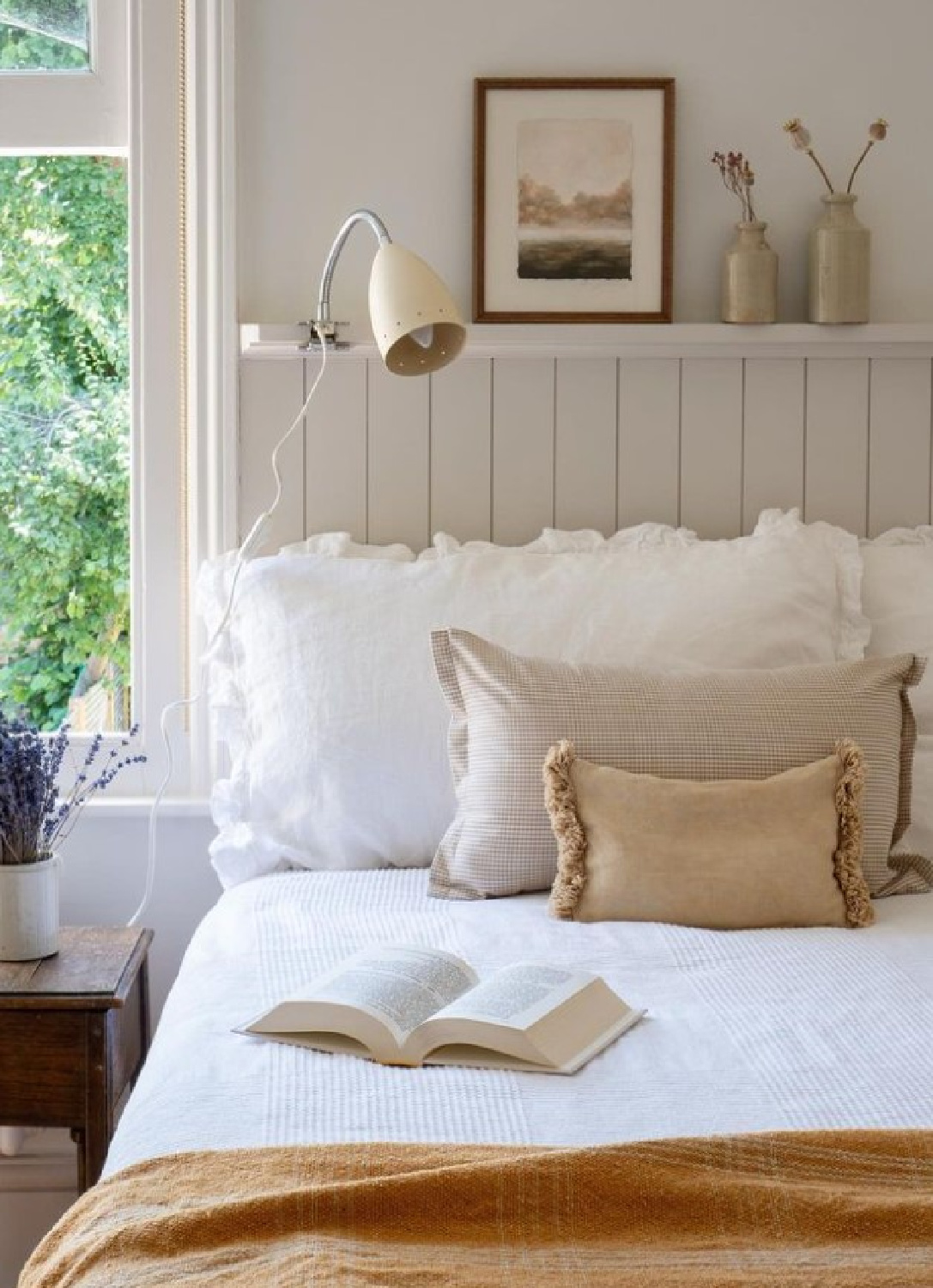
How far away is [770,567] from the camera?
2.25 meters

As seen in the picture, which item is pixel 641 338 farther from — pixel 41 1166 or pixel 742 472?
pixel 41 1166

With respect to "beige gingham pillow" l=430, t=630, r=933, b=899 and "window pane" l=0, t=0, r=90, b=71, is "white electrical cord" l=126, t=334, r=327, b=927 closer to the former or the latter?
"beige gingham pillow" l=430, t=630, r=933, b=899

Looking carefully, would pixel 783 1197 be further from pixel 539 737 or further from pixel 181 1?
pixel 181 1

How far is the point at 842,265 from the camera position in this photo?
2.40m

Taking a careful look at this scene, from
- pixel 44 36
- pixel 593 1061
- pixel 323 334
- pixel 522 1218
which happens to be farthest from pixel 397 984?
pixel 44 36

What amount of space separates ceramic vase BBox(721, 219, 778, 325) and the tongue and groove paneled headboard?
67 mm

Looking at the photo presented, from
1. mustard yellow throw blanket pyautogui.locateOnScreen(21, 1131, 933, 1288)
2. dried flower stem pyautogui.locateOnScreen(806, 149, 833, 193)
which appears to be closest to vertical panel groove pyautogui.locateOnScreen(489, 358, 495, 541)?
dried flower stem pyautogui.locateOnScreen(806, 149, 833, 193)

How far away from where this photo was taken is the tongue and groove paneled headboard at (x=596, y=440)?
2482 millimetres

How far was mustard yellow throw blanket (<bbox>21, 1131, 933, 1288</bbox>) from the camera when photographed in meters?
1.01

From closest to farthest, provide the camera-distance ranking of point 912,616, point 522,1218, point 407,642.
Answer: point 522,1218, point 407,642, point 912,616

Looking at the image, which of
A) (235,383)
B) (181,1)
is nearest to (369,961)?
(235,383)

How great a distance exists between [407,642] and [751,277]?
0.84m

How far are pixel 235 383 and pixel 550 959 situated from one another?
1.19 meters

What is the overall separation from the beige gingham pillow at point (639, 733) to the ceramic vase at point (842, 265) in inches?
26.3
